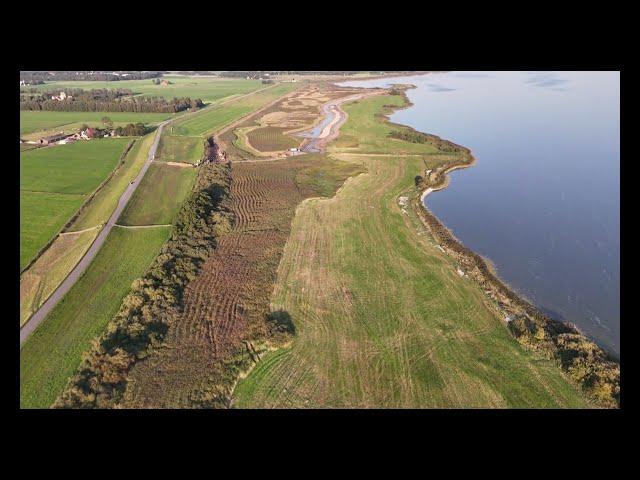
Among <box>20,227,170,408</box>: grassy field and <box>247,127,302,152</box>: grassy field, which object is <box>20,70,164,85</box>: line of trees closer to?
<box>247,127,302,152</box>: grassy field

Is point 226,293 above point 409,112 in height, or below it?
below

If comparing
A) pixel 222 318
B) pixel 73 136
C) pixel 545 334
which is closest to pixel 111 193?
pixel 222 318

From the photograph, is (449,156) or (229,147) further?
(229,147)

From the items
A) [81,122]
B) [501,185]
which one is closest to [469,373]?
[501,185]

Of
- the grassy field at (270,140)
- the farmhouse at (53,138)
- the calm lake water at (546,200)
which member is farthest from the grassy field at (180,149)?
the calm lake water at (546,200)

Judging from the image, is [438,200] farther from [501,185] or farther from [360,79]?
[360,79]

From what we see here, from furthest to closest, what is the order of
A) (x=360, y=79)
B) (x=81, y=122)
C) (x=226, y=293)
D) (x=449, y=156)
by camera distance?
(x=360, y=79)
(x=81, y=122)
(x=449, y=156)
(x=226, y=293)

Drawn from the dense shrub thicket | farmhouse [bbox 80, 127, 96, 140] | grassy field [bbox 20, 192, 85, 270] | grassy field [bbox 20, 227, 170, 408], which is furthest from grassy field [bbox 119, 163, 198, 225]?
farmhouse [bbox 80, 127, 96, 140]

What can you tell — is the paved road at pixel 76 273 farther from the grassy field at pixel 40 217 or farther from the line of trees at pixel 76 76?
the line of trees at pixel 76 76
